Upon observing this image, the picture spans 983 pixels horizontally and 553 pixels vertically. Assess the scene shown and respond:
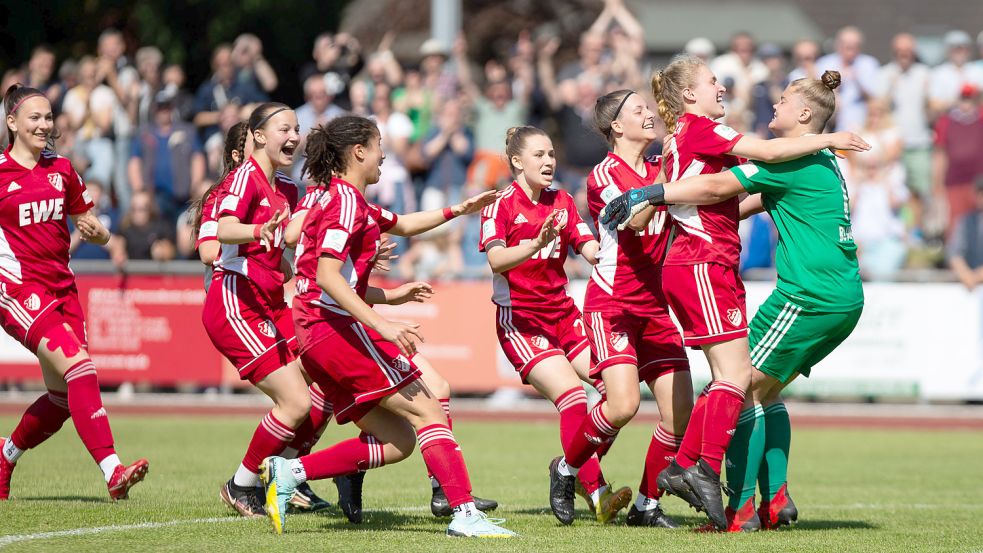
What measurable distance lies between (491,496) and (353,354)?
2241 millimetres

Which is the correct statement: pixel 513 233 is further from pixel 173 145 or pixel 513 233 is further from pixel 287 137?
pixel 173 145

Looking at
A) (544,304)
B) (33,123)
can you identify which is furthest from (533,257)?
(33,123)

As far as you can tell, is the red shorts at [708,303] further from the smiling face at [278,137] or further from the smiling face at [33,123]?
the smiling face at [33,123]

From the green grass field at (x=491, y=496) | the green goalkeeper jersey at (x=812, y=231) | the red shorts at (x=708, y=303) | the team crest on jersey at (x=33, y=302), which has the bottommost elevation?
the green grass field at (x=491, y=496)

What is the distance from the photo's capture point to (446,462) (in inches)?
263

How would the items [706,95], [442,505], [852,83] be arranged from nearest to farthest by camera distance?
[706,95] → [442,505] → [852,83]

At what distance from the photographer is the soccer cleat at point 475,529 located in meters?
6.61

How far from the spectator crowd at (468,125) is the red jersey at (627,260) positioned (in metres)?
7.75

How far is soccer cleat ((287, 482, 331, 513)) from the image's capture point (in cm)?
781

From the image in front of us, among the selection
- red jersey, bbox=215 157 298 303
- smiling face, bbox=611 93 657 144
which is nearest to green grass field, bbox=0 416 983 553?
red jersey, bbox=215 157 298 303

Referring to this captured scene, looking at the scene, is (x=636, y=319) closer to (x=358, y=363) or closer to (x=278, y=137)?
(x=358, y=363)

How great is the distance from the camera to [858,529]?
7.23m

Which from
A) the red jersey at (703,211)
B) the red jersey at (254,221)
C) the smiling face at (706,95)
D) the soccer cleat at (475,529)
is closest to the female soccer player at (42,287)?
the red jersey at (254,221)

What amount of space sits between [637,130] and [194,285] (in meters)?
8.94
